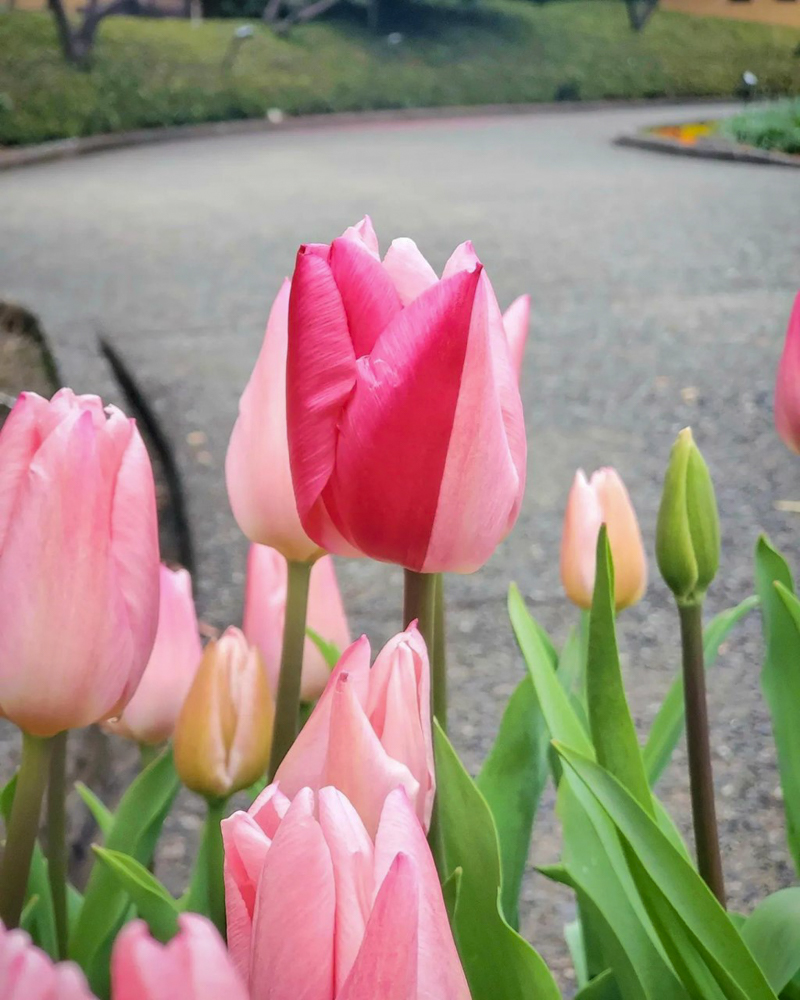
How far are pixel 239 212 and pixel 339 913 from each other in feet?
15.3

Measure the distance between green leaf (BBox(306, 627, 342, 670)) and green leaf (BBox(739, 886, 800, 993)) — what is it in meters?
0.16

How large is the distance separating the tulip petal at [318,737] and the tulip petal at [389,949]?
0.18 feet

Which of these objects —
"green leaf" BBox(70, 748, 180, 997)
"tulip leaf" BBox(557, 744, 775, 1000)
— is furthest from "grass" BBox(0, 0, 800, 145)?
"tulip leaf" BBox(557, 744, 775, 1000)

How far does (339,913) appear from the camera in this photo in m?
0.17

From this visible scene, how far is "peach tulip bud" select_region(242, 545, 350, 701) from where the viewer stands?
1.32 feet

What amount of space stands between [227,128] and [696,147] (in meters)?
3.58

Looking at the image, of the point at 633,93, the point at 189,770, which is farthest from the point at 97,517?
the point at 633,93

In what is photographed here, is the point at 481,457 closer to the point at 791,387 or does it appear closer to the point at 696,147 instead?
the point at 791,387

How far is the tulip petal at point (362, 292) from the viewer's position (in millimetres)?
255

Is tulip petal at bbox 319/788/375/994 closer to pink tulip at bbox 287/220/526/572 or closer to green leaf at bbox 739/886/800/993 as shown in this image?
pink tulip at bbox 287/220/526/572

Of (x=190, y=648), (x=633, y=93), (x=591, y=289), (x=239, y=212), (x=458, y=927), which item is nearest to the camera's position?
(x=458, y=927)

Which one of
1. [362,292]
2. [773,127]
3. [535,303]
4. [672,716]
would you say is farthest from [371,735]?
[535,303]

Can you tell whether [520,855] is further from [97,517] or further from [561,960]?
[561,960]

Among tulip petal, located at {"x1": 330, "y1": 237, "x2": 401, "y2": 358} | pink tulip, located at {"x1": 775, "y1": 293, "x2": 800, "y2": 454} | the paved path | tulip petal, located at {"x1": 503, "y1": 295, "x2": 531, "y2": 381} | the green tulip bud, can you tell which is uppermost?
tulip petal, located at {"x1": 330, "y1": 237, "x2": 401, "y2": 358}
